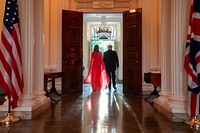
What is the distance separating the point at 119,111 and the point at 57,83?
423 cm

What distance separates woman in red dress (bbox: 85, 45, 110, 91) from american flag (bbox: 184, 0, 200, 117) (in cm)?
601

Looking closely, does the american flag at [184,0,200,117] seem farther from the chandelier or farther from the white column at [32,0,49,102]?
the chandelier

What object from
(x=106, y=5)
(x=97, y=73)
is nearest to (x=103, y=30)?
(x=97, y=73)

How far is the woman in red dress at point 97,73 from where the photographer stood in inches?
389

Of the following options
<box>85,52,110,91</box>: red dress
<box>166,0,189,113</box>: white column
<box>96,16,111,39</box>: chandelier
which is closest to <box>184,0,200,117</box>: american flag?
<box>166,0,189,113</box>: white column

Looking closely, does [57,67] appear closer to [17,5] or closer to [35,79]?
[35,79]

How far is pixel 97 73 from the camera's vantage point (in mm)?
9953

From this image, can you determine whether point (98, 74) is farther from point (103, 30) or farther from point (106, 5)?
point (103, 30)

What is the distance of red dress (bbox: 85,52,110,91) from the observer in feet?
32.4

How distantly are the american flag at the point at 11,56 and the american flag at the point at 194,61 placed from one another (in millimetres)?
2726

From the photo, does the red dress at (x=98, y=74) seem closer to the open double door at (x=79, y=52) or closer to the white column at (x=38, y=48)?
the open double door at (x=79, y=52)

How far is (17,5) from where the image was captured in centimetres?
439

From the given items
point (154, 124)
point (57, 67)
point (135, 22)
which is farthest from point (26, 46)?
point (135, 22)

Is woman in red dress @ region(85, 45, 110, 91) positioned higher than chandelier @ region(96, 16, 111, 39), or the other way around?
chandelier @ region(96, 16, 111, 39)
